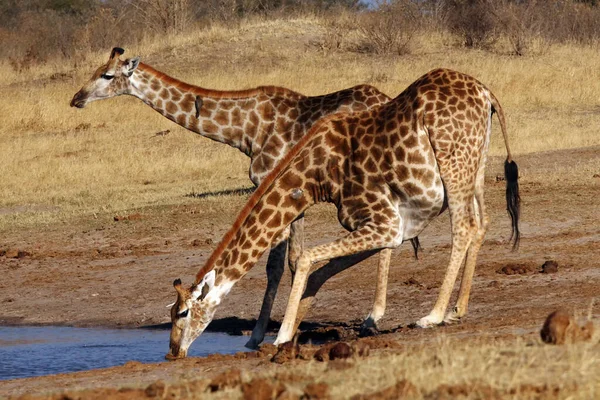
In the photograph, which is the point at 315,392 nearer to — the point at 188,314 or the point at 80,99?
the point at 188,314

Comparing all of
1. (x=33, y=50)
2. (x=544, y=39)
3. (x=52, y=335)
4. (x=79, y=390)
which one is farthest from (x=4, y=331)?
(x=33, y=50)

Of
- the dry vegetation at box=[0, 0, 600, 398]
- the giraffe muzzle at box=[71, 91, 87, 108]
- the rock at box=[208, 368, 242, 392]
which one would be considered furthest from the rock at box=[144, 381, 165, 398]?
the giraffe muzzle at box=[71, 91, 87, 108]

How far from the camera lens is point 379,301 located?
1017 centimetres

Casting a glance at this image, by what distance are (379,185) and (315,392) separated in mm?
3659

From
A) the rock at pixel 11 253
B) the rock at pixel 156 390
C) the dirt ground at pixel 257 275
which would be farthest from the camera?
the rock at pixel 11 253

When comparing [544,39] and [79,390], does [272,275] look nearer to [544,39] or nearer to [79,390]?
[79,390]

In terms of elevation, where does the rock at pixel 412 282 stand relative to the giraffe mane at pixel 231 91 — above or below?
below

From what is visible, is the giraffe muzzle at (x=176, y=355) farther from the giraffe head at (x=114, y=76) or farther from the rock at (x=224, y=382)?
the giraffe head at (x=114, y=76)

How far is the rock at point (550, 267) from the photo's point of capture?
1125 cm

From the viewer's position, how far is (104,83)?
1248cm

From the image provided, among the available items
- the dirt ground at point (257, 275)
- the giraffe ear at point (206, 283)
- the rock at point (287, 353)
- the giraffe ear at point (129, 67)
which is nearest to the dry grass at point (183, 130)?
the dirt ground at point (257, 275)

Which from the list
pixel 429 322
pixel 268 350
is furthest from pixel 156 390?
pixel 429 322

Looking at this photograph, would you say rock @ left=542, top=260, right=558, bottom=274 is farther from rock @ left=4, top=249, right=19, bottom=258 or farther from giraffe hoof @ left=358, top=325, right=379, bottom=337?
rock @ left=4, top=249, right=19, bottom=258

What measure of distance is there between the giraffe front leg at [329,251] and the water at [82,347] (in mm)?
1305
